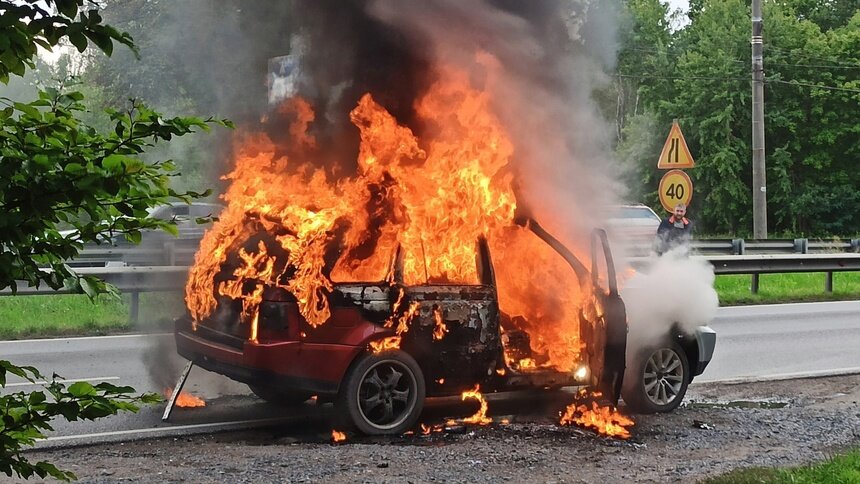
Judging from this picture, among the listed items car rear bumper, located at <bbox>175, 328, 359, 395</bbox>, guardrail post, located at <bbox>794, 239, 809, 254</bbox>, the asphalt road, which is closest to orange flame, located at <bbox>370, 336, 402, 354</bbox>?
car rear bumper, located at <bbox>175, 328, 359, 395</bbox>

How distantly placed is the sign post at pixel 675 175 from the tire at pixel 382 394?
25.5 ft

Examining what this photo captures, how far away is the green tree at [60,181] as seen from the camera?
2236 mm

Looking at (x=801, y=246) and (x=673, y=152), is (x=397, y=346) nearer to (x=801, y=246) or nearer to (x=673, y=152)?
(x=673, y=152)

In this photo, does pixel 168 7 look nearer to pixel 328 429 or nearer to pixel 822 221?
pixel 328 429

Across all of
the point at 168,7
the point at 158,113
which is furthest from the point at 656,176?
the point at 158,113

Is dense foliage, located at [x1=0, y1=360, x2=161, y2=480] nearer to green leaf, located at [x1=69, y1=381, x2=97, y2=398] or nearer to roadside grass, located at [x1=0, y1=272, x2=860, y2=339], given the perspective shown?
green leaf, located at [x1=69, y1=381, x2=97, y2=398]

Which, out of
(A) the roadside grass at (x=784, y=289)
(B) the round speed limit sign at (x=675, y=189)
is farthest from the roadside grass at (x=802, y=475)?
(A) the roadside grass at (x=784, y=289)

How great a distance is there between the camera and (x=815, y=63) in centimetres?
4338

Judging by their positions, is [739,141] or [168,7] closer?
[168,7]

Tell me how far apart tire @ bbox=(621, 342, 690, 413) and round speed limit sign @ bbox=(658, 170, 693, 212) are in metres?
5.74

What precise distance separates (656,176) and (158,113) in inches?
1551

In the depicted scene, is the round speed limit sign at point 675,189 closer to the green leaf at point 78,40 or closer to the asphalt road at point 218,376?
the asphalt road at point 218,376

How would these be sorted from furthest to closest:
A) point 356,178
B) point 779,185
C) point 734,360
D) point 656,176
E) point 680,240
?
point 779,185, point 656,176, point 680,240, point 734,360, point 356,178

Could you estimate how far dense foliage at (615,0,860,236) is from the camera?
42.1 m
